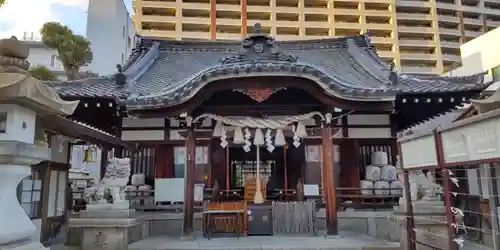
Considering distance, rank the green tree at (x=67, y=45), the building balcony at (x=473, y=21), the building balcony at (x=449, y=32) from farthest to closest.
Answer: the building balcony at (x=473, y=21) → the building balcony at (x=449, y=32) → the green tree at (x=67, y=45)

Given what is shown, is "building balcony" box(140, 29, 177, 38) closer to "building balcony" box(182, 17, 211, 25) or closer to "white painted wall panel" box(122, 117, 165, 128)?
"building balcony" box(182, 17, 211, 25)

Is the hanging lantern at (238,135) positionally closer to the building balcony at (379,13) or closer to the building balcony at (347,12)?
the building balcony at (347,12)

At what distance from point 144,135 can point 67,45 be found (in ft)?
33.0

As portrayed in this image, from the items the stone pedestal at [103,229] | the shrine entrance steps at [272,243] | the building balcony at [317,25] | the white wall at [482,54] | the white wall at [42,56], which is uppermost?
the building balcony at [317,25]

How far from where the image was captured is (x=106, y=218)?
787 centimetres

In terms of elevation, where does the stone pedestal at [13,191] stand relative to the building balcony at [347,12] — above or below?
below

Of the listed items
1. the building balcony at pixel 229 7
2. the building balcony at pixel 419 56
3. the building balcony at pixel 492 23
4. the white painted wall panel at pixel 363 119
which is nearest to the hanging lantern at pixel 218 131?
the white painted wall panel at pixel 363 119

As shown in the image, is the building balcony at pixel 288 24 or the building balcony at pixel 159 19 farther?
the building balcony at pixel 288 24

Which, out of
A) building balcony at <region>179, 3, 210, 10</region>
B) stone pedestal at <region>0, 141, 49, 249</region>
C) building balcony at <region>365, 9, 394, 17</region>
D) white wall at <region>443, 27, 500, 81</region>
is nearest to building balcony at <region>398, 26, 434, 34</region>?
building balcony at <region>365, 9, 394, 17</region>

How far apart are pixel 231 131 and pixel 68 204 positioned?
505cm

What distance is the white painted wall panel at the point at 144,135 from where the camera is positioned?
454 inches

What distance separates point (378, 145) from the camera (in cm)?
1203

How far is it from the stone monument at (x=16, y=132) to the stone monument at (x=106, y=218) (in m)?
3.17

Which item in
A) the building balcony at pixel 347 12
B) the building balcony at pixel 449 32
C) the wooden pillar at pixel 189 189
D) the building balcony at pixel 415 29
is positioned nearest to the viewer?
the wooden pillar at pixel 189 189
